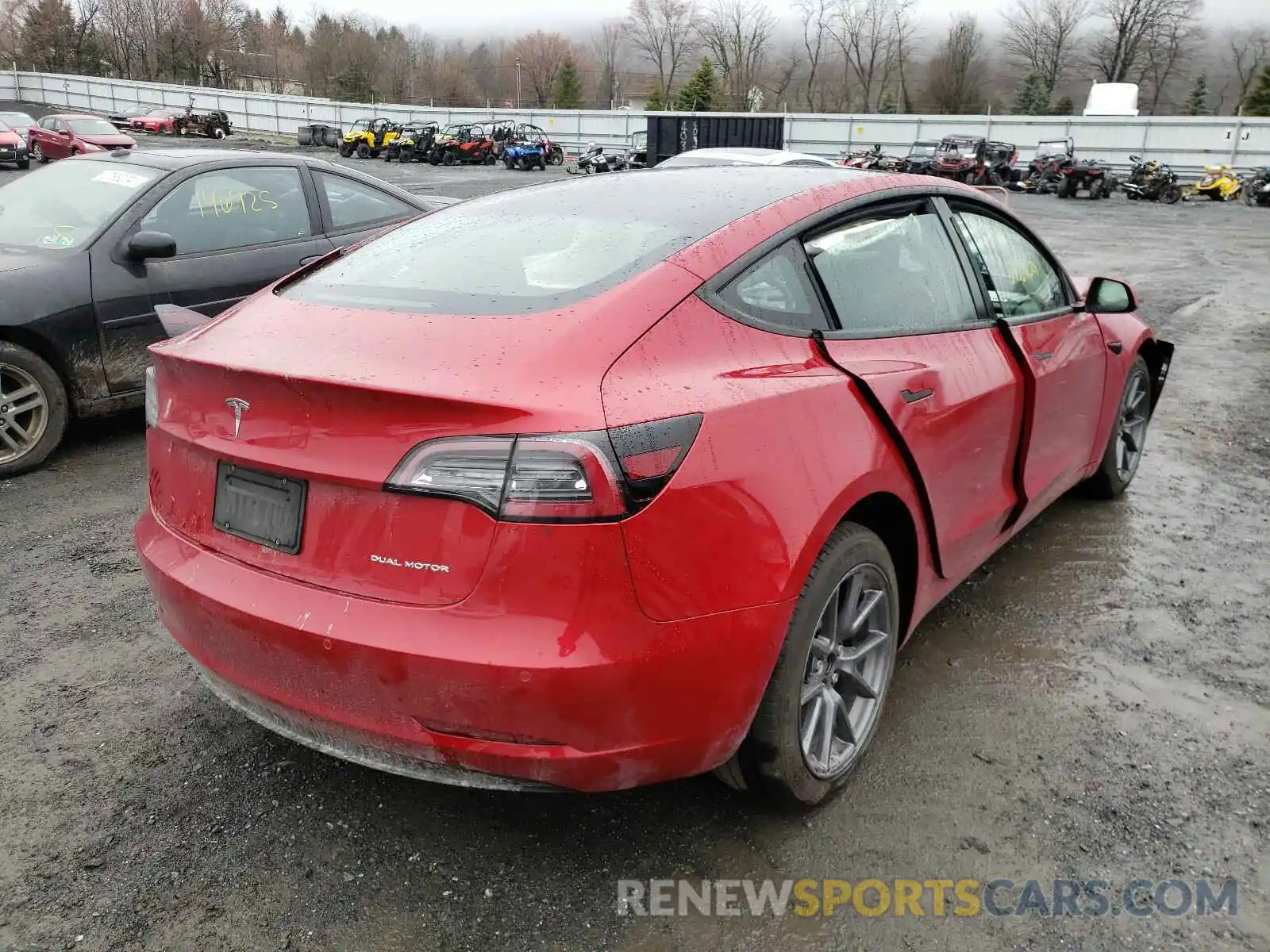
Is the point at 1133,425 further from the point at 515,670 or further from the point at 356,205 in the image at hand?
the point at 356,205

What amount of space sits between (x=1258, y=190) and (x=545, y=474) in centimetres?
3415

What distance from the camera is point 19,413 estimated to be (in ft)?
16.3

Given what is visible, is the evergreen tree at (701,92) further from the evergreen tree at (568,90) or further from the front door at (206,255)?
the front door at (206,255)

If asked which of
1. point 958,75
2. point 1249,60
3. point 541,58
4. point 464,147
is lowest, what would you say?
point 464,147

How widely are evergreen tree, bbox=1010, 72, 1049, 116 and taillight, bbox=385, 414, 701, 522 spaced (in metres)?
86.3

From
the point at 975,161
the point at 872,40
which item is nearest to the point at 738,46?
the point at 872,40

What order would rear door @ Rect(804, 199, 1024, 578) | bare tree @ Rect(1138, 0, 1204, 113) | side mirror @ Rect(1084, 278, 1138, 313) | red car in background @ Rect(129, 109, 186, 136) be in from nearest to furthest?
rear door @ Rect(804, 199, 1024, 578), side mirror @ Rect(1084, 278, 1138, 313), red car in background @ Rect(129, 109, 186, 136), bare tree @ Rect(1138, 0, 1204, 113)

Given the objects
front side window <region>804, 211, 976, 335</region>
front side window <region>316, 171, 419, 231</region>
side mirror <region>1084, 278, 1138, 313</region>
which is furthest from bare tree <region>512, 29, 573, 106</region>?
→ front side window <region>804, 211, 976, 335</region>

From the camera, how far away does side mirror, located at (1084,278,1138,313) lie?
12.9 feet

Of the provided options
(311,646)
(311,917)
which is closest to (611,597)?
(311,646)

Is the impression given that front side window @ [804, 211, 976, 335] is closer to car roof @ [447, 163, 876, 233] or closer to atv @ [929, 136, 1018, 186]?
car roof @ [447, 163, 876, 233]

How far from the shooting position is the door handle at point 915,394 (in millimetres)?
2643

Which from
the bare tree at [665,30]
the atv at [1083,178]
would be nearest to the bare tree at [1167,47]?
the bare tree at [665,30]

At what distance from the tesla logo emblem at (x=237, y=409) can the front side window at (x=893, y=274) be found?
1.45 m
